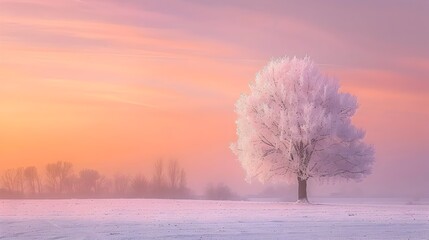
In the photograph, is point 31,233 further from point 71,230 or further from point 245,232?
point 245,232

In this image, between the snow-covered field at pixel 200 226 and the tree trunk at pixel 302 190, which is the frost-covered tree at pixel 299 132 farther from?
the snow-covered field at pixel 200 226

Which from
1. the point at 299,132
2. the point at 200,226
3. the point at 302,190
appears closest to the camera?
the point at 200,226

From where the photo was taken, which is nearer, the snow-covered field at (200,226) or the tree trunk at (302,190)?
the snow-covered field at (200,226)

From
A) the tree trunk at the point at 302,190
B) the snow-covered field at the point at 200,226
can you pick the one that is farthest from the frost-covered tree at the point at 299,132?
the snow-covered field at the point at 200,226

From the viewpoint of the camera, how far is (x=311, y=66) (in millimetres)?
53594

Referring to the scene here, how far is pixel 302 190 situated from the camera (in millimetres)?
54125

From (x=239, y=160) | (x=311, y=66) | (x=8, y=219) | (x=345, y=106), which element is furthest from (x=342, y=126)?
(x=8, y=219)

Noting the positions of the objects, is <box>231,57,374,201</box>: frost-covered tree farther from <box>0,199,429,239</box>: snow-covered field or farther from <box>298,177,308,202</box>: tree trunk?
<box>0,199,429,239</box>: snow-covered field

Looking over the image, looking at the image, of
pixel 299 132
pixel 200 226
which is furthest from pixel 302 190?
pixel 200 226

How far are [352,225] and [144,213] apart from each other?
39.9ft

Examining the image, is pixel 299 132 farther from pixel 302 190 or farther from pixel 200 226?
pixel 200 226

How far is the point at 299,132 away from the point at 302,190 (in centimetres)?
532

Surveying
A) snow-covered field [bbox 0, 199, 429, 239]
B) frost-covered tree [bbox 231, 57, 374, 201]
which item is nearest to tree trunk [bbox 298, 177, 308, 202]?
frost-covered tree [bbox 231, 57, 374, 201]

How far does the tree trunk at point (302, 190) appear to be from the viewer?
53.9m
